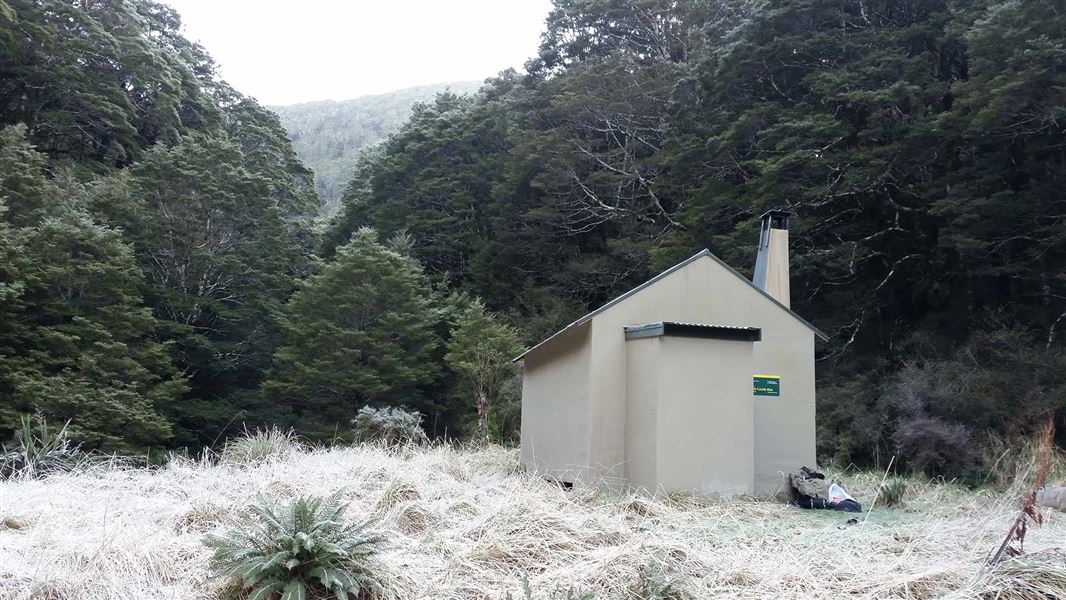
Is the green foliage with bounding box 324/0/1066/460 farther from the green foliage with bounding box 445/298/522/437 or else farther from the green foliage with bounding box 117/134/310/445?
the green foliage with bounding box 117/134/310/445

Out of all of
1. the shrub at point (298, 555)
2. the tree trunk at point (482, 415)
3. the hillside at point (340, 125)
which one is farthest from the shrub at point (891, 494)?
the hillside at point (340, 125)

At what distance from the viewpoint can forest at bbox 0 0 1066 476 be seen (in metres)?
13.8

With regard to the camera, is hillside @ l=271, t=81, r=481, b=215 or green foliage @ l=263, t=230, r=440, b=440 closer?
green foliage @ l=263, t=230, r=440, b=440

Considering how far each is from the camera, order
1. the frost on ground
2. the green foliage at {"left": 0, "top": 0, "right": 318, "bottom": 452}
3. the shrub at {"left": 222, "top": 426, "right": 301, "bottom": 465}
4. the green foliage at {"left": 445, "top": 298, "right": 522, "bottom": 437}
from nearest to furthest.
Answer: the frost on ground
the shrub at {"left": 222, "top": 426, "right": 301, "bottom": 465}
the green foliage at {"left": 0, "top": 0, "right": 318, "bottom": 452}
the green foliage at {"left": 445, "top": 298, "right": 522, "bottom": 437}

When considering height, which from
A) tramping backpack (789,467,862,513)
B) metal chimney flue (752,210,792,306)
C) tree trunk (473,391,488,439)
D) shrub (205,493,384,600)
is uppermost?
metal chimney flue (752,210,792,306)

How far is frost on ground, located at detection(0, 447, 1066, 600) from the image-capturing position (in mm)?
3658

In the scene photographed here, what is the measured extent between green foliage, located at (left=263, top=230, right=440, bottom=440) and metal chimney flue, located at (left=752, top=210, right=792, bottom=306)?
42.2 ft

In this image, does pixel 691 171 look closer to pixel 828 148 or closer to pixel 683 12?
pixel 828 148

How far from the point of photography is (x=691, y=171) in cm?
2042

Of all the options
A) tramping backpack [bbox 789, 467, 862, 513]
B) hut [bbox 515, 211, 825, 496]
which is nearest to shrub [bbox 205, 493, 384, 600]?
hut [bbox 515, 211, 825, 496]

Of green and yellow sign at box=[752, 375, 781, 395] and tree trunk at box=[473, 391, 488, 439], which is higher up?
green and yellow sign at box=[752, 375, 781, 395]

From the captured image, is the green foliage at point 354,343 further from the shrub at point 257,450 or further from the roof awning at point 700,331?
the roof awning at point 700,331

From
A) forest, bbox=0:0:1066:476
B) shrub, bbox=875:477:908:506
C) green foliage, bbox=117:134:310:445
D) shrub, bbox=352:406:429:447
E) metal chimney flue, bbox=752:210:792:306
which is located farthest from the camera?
green foliage, bbox=117:134:310:445

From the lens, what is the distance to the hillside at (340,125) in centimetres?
6299
